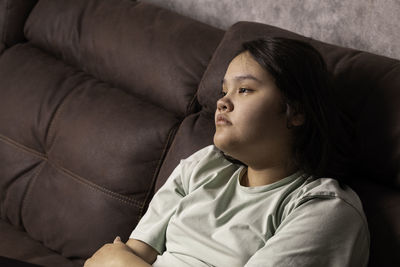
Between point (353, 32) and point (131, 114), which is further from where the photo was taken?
point (131, 114)

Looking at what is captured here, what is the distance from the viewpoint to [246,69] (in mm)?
1474

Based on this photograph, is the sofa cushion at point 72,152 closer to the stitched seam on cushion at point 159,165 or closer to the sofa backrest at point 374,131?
the stitched seam on cushion at point 159,165

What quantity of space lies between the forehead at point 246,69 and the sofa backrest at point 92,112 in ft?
1.15

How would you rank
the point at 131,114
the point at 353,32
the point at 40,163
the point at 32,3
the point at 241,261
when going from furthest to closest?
the point at 32,3
the point at 40,163
the point at 131,114
the point at 353,32
the point at 241,261

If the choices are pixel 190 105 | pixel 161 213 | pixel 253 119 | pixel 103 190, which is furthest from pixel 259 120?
pixel 103 190

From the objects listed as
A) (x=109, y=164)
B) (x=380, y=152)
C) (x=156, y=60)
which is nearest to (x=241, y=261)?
(x=380, y=152)

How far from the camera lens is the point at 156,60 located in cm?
190

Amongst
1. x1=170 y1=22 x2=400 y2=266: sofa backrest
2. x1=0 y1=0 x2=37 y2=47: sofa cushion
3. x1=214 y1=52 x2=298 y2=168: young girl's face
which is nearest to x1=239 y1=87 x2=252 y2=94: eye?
x1=214 y1=52 x2=298 y2=168: young girl's face

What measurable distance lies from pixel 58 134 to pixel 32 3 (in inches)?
22.9

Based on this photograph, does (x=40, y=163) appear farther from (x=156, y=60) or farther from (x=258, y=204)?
(x=258, y=204)

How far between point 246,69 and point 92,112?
64cm

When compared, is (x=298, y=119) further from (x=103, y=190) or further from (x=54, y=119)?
(x=54, y=119)

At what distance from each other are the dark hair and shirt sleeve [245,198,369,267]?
0.15 metres

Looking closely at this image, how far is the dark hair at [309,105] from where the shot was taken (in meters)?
1.43
